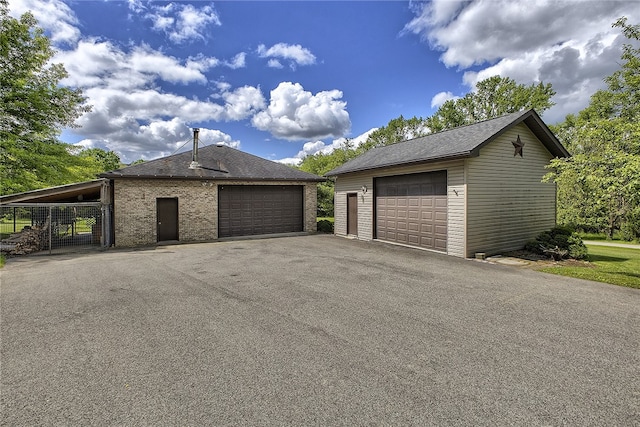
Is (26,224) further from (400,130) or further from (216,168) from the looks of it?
(400,130)

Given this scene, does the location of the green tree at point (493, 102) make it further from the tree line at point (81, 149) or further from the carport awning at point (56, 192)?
the carport awning at point (56, 192)

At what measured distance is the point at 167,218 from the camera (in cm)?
1371

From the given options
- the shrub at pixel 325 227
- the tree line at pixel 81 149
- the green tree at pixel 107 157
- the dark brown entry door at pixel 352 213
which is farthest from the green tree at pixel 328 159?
the green tree at pixel 107 157

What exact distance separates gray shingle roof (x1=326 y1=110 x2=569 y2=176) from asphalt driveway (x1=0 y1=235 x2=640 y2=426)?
182 inches

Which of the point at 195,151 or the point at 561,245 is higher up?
the point at 195,151

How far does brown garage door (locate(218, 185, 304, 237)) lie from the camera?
1498cm

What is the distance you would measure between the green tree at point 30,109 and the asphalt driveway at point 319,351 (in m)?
11.4

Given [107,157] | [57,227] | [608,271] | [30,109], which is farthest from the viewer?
[107,157]

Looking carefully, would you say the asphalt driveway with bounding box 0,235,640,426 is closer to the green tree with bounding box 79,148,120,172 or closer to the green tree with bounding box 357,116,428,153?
the green tree with bounding box 357,116,428,153

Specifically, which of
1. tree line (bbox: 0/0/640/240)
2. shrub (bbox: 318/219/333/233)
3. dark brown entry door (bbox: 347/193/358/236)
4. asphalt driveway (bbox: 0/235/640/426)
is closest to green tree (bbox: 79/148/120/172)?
tree line (bbox: 0/0/640/240)

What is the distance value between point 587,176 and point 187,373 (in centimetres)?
892

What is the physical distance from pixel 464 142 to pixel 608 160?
4172mm

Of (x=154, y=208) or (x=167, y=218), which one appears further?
(x=167, y=218)

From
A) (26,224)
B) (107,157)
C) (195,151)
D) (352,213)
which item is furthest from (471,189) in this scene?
(107,157)
